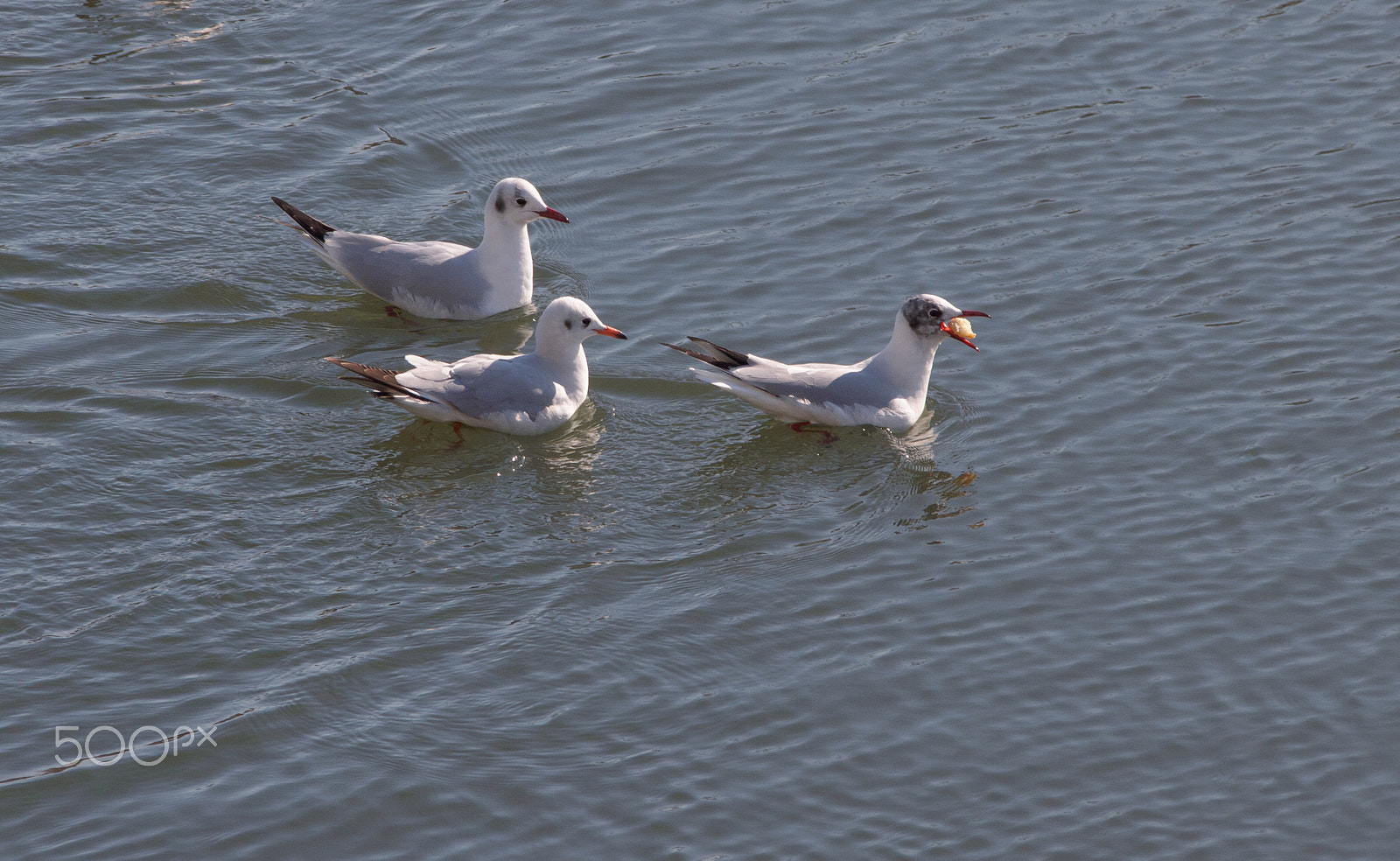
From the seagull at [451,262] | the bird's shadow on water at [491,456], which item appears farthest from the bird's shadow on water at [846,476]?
the seagull at [451,262]

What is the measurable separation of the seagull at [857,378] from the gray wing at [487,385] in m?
0.91

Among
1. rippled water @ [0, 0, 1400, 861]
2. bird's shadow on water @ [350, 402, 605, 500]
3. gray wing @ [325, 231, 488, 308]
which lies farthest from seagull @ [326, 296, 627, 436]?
gray wing @ [325, 231, 488, 308]

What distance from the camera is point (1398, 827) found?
654 centimetres

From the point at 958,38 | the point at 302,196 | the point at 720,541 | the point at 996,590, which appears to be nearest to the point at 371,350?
the point at 302,196

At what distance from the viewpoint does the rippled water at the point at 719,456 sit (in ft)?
22.2

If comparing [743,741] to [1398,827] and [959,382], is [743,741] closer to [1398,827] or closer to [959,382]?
[1398,827]

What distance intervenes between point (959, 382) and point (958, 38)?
5.64 m

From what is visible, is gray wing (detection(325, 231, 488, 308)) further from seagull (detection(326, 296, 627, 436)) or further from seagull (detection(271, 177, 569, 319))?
seagull (detection(326, 296, 627, 436))

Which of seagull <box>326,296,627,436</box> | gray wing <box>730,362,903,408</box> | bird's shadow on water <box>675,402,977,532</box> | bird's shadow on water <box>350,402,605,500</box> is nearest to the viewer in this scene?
bird's shadow on water <box>675,402,977,532</box>

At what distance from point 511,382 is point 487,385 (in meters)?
0.15

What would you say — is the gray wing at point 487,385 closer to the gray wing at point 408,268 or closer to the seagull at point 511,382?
the seagull at point 511,382

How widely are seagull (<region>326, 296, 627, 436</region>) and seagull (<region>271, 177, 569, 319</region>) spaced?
4.29ft

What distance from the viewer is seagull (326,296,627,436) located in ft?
30.8

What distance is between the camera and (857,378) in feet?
31.7
